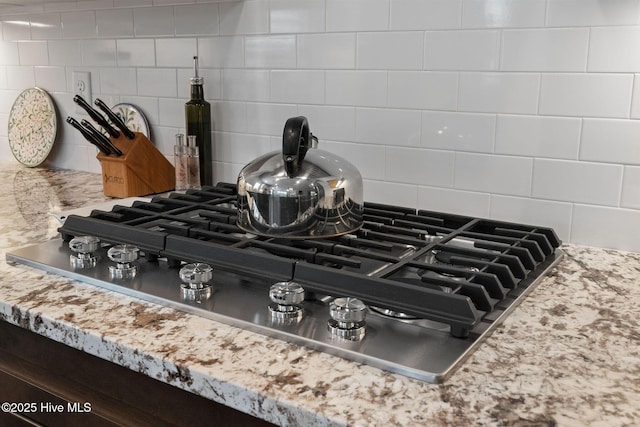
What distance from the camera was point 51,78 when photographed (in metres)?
2.03

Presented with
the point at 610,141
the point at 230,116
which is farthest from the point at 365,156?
the point at 610,141

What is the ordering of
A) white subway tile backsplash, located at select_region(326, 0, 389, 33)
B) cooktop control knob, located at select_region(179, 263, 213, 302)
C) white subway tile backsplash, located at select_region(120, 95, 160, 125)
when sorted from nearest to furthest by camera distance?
1. cooktop control knob, located at select_region(179, 263, 213, 302)
2. white subway tile backsplash, located at select_region(326, 0, 389, 33)
3. white subway tile backsplash, located at select_region(120, 95, 160, 125)

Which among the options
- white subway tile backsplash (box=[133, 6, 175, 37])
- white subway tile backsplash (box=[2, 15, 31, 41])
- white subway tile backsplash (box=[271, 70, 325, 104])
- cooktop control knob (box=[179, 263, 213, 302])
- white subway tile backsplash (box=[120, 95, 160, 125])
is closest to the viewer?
cooktop control knob (box=[179, 263, 213, 302])

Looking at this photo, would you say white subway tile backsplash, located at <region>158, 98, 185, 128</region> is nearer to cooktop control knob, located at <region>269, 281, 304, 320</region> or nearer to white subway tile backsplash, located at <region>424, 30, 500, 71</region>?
white subway tile backsplash, located at <region>424, 30, 500, 71</region>

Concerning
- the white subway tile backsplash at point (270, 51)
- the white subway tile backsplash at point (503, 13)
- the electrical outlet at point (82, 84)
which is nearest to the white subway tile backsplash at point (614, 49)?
the white subway tile backsplash at point (503, 13)

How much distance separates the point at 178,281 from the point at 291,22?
766mm

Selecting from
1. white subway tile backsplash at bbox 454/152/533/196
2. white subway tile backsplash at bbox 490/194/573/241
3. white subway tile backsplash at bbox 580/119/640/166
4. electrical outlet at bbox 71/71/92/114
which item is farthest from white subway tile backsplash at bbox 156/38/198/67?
white subway tile backsplash at bbox 580/119/640/166

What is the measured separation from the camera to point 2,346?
0.98 metres

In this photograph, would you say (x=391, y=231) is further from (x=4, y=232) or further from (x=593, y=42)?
(x=4, y=232)

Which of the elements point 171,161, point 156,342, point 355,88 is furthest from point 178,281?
point 171,161

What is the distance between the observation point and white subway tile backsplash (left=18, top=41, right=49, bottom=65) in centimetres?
203

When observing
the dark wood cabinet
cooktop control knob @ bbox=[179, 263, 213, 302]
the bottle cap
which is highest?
the bottle cap

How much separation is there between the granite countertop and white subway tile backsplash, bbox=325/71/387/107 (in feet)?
1.88

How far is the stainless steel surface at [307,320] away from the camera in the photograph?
0.72 m
